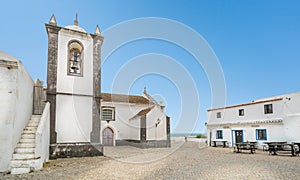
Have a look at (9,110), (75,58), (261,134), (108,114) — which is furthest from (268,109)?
(9,110)

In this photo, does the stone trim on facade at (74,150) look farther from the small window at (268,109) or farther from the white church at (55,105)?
the small window at (268,109)

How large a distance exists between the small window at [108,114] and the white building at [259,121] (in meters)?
10.9

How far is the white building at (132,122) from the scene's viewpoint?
19.8m

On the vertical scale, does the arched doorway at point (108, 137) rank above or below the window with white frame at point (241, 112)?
below

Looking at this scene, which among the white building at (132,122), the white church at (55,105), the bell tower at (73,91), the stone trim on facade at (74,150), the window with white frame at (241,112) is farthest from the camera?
the white building at (132,122)

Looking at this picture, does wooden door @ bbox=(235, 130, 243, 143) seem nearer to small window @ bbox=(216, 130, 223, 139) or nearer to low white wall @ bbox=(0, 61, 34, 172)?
small window @ bbox=(216, 130, 223, 139)

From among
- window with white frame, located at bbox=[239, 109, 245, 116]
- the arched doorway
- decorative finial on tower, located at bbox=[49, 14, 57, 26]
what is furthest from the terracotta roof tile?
decorative finial on tower, located at bbox=[49, 14, 57, 26]

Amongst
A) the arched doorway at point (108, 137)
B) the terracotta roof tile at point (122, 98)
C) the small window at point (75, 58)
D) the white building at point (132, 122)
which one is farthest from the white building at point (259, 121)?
the small window at point (75, 58)

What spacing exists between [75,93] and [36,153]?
177 inches

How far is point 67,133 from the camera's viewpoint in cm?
1098

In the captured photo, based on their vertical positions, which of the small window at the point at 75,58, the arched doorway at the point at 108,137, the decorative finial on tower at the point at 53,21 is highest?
the decorative finial on tower at the point at 53,21

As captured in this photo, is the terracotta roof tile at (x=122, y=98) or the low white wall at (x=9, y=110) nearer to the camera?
the low white wall at (x=9, y=110)

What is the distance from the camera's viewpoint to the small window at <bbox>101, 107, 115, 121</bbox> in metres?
21.8

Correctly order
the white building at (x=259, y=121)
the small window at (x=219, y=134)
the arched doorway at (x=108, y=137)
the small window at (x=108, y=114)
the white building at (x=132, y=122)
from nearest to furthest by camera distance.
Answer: the white building at (x=259, y=121) → the white building at (x=132, y=122) → the arched doorway at (x=108, y=137) → the small window at (x=219, y=134) → the small window at (x=108, y=114)
